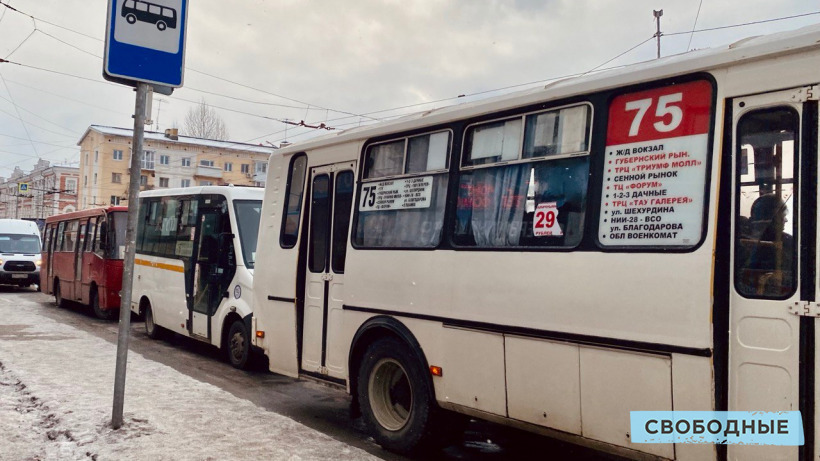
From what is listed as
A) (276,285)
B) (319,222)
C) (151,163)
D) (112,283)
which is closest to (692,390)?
(319,222)

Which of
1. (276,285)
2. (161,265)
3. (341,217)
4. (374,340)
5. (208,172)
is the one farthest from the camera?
(208,172)

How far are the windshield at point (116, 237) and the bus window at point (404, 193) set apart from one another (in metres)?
11.2

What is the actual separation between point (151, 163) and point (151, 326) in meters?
59.3

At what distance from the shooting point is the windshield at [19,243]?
26578 mm

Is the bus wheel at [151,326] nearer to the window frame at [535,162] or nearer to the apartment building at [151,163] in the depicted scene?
the window frame at [535,162]

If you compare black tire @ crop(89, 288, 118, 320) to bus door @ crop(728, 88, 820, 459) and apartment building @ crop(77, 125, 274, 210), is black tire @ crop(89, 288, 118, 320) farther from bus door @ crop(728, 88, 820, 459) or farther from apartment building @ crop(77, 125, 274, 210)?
apartment building @ crop(77, 125, 274, 210)

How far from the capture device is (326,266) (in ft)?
23.2

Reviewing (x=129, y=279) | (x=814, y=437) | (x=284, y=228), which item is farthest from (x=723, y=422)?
(x=284, y=228)

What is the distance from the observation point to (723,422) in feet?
12.6

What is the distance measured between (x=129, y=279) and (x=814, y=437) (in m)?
5.05

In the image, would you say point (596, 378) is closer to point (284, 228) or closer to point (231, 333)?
point (284, 228)

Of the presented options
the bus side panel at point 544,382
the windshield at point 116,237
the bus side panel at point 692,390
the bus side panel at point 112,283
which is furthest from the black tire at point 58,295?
the bus side panel at point 692,390

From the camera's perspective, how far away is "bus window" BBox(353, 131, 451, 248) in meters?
5.87

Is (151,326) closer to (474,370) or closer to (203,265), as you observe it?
(203,265)
